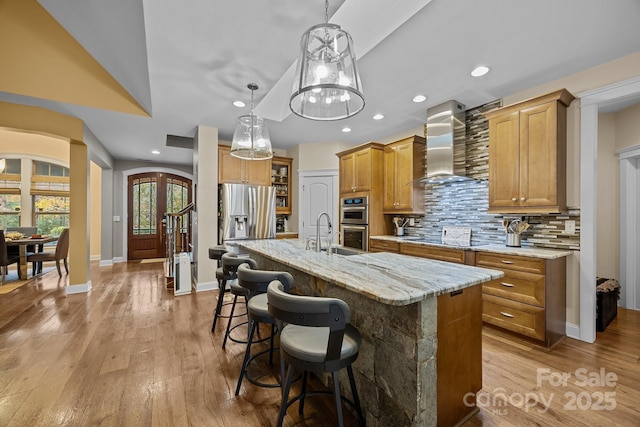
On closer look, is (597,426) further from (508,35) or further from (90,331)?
(90,331)

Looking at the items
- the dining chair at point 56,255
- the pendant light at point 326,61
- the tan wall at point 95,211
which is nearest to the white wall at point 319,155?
the pendant light at point 326,61

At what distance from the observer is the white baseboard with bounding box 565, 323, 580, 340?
2678 mm

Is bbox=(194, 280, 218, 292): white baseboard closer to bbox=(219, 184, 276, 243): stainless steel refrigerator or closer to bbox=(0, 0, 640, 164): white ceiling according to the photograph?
bbox=(219, 184, 276, 243): stainless steel refrigerator

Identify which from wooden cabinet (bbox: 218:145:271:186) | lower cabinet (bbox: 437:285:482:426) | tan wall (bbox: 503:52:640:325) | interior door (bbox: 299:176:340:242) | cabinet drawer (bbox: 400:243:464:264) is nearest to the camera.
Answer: lower cabinet (bbox: 437:285:482:426)

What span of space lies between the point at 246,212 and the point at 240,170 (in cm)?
77

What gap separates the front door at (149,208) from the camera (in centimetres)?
712

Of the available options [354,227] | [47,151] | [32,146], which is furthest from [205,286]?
[32,146]

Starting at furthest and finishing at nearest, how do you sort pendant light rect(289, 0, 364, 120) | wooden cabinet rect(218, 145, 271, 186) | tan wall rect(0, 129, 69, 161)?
tan wall rect(0, 129, 69, 161)
wooden cabinet rect(218, 145, 271, 186)
pendant light rect(289, 0, 364, 120)

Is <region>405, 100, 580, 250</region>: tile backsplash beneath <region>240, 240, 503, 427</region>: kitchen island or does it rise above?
above

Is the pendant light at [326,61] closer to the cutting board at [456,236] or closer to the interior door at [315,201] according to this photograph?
the cutting board at [456,236]

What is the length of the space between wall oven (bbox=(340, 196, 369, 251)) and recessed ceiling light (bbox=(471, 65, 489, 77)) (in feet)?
7.24

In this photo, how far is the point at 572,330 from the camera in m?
2.71

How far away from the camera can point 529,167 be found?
2.84 m

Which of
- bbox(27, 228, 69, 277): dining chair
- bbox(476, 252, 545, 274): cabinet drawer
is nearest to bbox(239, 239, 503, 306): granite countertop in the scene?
bbox(476, 252, 545, 274): cabinet drawer
